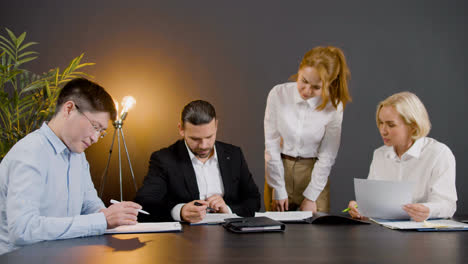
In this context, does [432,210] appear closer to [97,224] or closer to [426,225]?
[426,225]

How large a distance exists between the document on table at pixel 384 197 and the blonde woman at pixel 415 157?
127 millimetres

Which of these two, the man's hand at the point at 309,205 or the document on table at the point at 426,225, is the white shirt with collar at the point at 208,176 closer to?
the man's hand at the point at 309,205

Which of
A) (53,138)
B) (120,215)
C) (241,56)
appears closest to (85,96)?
(53,138)

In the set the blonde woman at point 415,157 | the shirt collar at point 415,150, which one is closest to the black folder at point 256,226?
the blonde woman at point 415,157

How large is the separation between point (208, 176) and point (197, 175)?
7 centimetres

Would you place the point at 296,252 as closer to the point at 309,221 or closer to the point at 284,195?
the point at 309,221

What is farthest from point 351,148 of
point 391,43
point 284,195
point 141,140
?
point 141,140

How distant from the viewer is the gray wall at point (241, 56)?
13.6ft

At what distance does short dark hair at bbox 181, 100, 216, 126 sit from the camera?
94.4 inches

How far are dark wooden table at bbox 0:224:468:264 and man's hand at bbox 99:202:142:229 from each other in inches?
2.3

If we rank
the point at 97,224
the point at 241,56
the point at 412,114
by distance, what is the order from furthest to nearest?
1. the point at 241,56
2. the point at 412,114
3. the point at 97,224

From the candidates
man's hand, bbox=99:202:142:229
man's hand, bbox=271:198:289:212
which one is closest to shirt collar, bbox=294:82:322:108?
man's hand, bbox=271:198:289:212

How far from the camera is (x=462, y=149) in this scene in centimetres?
420

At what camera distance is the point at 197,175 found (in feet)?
8.42
